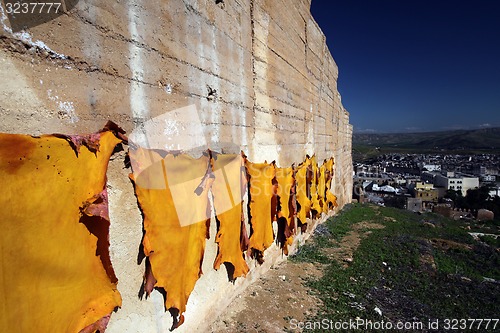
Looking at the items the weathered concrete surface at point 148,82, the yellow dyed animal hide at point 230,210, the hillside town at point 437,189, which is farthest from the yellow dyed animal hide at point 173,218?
the hillside town at point 437,189

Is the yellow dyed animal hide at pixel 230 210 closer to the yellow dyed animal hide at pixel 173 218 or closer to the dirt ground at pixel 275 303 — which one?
the yellow dyed animal hide at pixel 173 218

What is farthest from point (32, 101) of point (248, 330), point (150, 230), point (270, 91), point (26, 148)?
point (270, 91)

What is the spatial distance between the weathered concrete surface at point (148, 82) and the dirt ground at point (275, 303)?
0.19 metres

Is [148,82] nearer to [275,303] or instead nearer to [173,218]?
[173,218]

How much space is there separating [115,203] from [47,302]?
730 mm

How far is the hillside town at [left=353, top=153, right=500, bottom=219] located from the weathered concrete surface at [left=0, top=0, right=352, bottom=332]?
1525 cm

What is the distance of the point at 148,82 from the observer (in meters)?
2.41

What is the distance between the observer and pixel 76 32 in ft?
6.19

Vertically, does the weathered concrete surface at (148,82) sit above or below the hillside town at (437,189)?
above

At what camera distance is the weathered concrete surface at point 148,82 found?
→ 171 cm

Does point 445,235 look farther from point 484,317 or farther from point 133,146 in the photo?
point 133,146

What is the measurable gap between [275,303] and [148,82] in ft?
10.5

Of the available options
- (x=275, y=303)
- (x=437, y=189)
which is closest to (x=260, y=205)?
(x=275, y=303)

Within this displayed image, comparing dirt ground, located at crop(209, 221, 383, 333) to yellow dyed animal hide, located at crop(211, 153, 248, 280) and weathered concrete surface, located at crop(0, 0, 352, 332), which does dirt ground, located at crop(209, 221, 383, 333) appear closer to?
weathered concrete surface, located at crop(0, 0, 352, 332)
